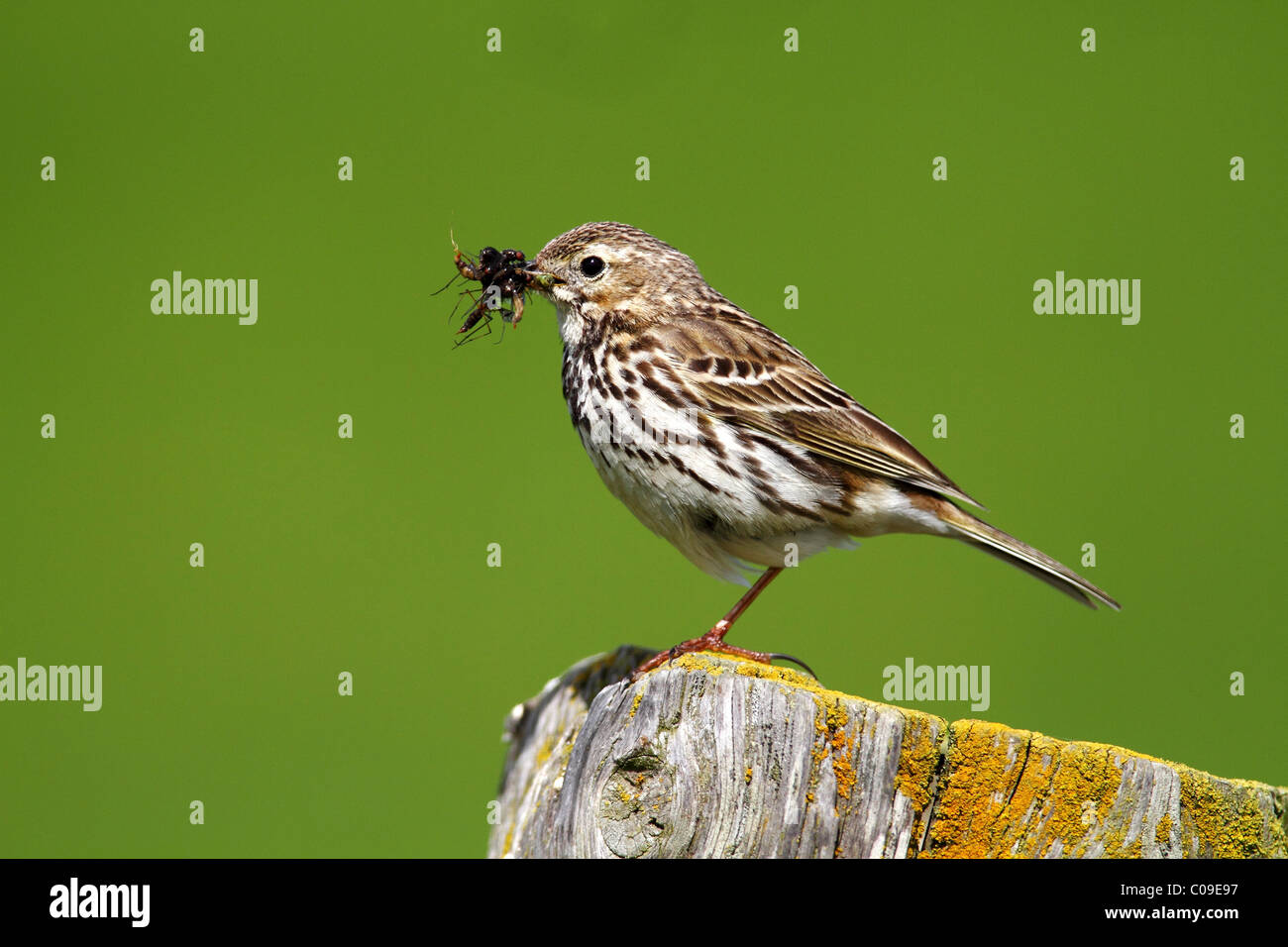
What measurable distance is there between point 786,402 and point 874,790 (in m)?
2.90

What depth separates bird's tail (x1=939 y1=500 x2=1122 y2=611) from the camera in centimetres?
679

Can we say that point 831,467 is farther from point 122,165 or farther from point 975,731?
point 122,165

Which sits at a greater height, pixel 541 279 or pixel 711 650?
pixel 541 279

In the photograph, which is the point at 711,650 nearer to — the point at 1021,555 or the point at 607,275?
the point at 1021,555

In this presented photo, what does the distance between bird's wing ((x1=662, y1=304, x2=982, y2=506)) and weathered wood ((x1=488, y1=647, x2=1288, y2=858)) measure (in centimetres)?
246

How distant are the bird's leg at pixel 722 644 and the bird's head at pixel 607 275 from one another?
1.40 metres

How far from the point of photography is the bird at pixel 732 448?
695cm

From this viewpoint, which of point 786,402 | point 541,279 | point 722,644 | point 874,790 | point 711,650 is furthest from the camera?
point 541,279

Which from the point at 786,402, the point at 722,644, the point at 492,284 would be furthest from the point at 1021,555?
the point at 492,284

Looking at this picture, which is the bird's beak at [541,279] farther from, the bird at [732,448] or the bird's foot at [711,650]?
the bird's foot at [711,650]

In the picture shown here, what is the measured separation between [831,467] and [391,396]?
650cm

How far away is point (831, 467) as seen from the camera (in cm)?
720

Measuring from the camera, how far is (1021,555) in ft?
22.8
